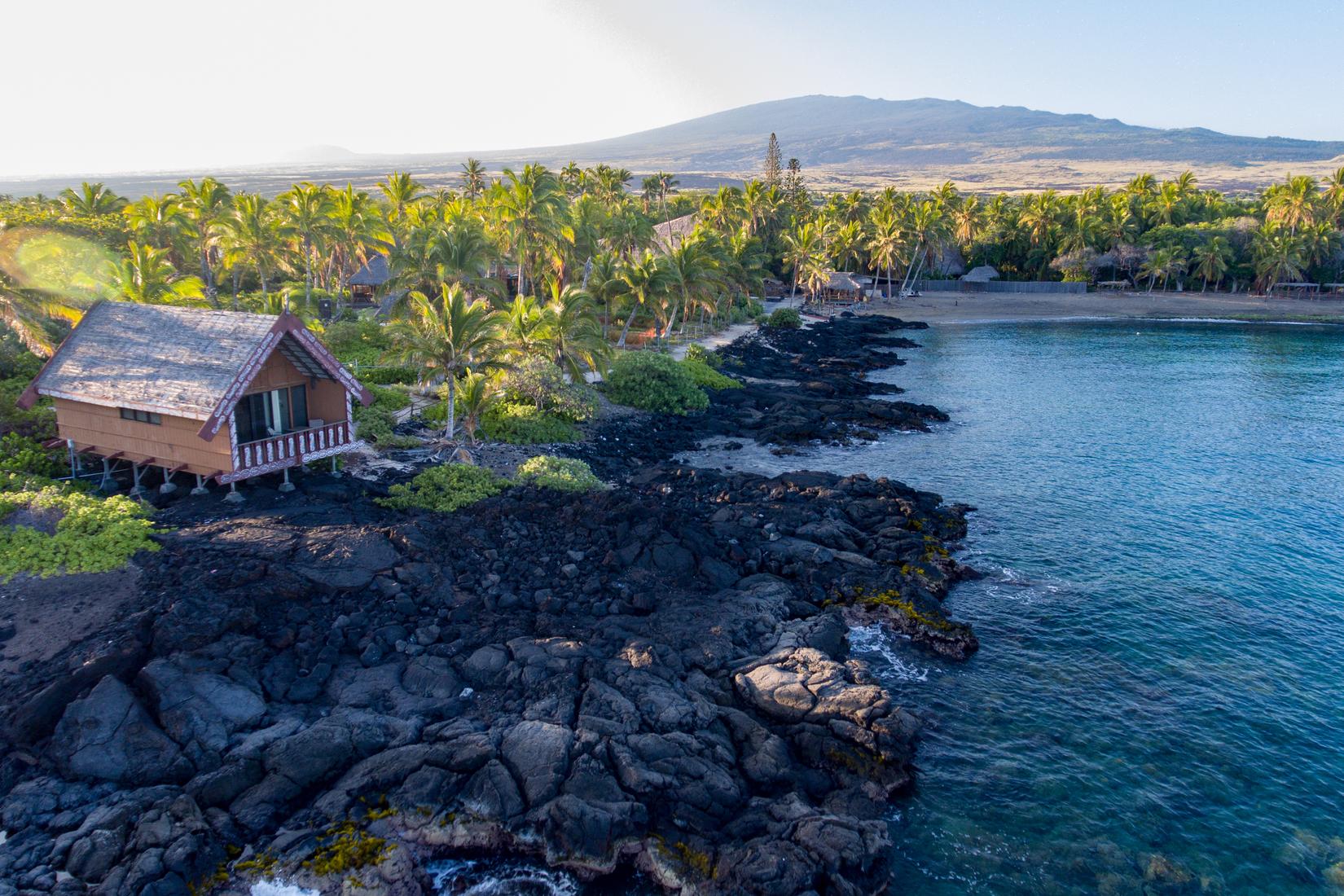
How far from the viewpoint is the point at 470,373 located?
26.9 metres

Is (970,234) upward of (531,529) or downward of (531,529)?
upward

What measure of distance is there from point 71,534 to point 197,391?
12.7 ft

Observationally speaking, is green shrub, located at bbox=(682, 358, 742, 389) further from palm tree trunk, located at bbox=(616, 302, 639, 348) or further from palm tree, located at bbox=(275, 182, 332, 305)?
palm tree, located at bbox=(275, 182, 332, 305)

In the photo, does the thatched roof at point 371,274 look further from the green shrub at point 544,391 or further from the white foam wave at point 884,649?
the white foam wave at point 884,649

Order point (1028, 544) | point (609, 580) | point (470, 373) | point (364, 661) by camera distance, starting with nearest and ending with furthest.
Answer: point (364, 661) < point (609, 580) < point (1028, 544) < point (470, 373)

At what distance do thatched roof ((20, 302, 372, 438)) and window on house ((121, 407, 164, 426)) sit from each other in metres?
0.37

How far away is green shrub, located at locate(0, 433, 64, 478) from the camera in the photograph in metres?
20.8

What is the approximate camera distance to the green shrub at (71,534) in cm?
1569

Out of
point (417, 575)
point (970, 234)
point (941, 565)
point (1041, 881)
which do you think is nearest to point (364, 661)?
point (417, 575)

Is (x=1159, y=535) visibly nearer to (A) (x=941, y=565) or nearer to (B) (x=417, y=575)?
(A) (x=941, y=565)

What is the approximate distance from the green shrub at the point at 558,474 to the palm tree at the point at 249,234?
24.7 m

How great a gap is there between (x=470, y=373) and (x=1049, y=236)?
267ft

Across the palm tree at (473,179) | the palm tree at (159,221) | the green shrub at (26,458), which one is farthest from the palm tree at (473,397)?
the palm tree at (473,179)

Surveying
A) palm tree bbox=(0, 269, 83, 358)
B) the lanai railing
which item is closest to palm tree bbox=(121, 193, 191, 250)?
palm tree bbox=(0, 269, 83, 358)
